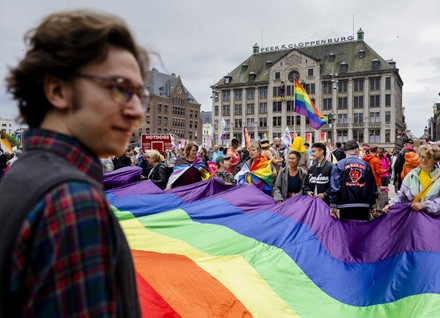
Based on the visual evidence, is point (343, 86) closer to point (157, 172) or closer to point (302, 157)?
point (302, 157)

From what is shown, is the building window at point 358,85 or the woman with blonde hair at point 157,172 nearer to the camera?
the woman with blonde hair at point 157,172

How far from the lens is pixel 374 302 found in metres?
4.93

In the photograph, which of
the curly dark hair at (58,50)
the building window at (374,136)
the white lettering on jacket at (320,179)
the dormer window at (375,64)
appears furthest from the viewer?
the building window at (374,136)

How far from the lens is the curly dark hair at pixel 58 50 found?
118cm

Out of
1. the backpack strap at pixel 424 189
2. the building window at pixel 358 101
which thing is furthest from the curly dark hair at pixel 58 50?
the building window at pixel 358 101

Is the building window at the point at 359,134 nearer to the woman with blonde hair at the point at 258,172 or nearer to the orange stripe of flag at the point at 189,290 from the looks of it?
the woman with blonde hair at the point at 258,172

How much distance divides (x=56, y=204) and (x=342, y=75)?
77368mm

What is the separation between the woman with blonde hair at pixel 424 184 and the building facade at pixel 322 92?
205 feet

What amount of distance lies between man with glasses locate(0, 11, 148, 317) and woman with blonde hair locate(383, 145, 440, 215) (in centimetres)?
564

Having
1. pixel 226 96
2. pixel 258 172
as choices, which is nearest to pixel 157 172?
pixel 258 172

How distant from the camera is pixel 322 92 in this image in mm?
75875

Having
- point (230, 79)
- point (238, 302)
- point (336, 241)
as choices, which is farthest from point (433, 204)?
point (230, 79)

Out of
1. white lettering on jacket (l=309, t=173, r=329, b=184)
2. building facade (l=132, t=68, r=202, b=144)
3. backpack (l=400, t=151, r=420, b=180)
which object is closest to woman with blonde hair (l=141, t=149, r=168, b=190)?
white lettering on jacket (l=309, t=173, r=329, b=184)

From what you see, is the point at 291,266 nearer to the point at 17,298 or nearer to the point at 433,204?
the point at 433,204
